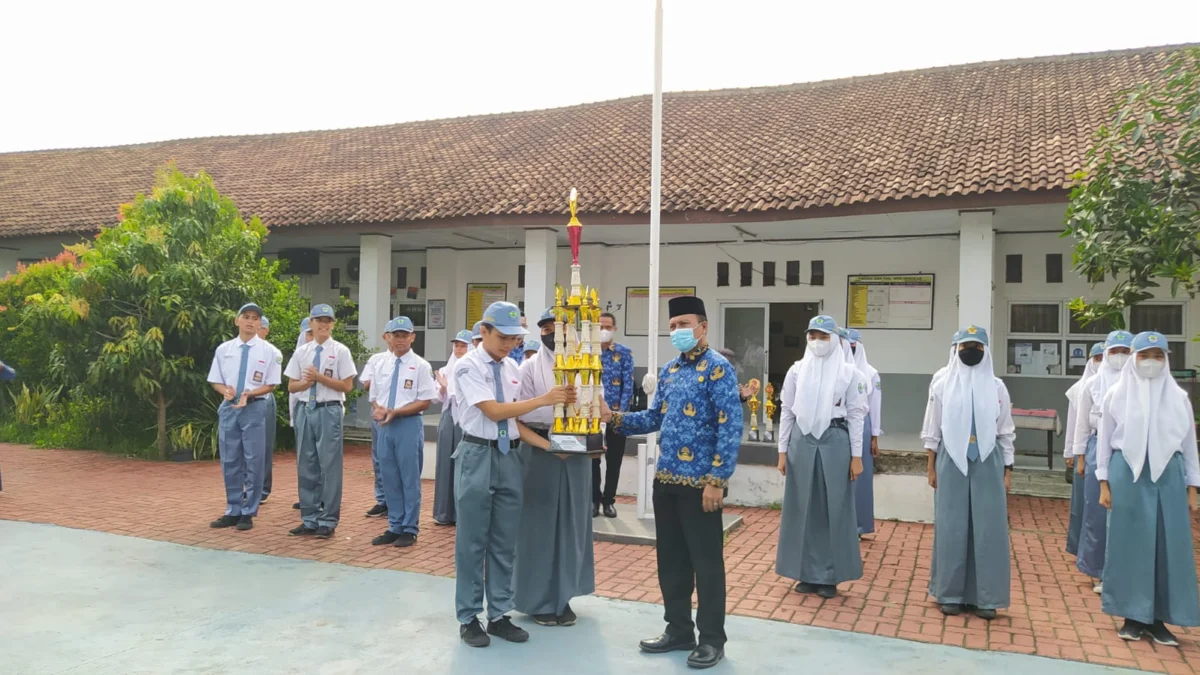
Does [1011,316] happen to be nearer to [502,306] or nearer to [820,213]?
[820,213]

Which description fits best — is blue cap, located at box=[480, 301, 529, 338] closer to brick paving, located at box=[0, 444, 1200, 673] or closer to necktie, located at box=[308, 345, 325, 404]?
brick paving, located at box=[0, 444, 1200, 673]

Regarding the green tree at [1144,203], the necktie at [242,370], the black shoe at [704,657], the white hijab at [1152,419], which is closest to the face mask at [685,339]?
the black shoe at [704,657]

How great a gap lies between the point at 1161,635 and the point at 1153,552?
50 cm

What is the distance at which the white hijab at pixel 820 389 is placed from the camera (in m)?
6.29

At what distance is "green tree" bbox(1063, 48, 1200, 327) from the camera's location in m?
7.45

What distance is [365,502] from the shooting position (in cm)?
970

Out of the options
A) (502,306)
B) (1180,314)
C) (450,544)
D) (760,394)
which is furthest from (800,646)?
(1180,314)

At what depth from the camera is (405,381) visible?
7.76m

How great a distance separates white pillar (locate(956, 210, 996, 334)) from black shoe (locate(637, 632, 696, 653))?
795 cm

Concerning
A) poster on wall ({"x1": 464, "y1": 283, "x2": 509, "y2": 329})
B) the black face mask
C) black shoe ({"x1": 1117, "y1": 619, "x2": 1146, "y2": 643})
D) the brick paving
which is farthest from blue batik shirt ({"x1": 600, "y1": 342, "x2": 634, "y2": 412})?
poster on wall ({"x1": 464, "y1": 283, "x2": 509, "y2": 329})

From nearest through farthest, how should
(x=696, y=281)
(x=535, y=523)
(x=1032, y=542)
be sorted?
(x=535, y=523) < (x=1032, y=542) < (x=696, y=281)

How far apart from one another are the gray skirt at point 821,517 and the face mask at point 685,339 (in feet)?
6.53

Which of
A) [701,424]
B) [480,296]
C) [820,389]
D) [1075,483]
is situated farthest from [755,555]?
[480,296]

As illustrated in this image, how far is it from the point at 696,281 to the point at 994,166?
5.49 meters
